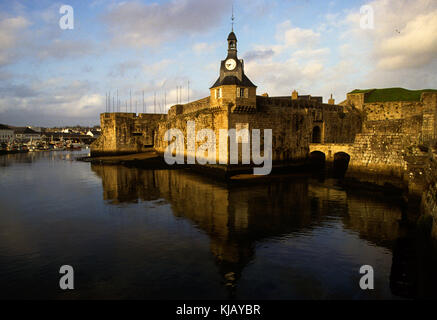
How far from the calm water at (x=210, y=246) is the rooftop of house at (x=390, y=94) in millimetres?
23952

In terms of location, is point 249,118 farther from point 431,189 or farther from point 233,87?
point 431,189

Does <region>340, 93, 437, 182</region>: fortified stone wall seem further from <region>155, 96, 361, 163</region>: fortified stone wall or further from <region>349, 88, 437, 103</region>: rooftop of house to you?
<region>349, 88, 437, 103</region>: rooftop of house

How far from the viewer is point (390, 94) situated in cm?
3462

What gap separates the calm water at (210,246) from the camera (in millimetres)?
6609

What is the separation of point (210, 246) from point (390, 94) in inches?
1407

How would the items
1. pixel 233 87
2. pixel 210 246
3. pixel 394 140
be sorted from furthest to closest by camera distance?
pixel 233 87 → pixel 394 140 → pixel 210 246

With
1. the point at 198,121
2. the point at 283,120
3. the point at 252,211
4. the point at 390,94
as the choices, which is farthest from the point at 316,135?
the point at 252,211

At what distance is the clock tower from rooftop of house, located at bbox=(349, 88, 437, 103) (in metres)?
21.1

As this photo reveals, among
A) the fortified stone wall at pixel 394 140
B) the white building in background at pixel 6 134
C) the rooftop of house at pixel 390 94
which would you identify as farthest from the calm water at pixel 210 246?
the white building in background at pixel 6 134

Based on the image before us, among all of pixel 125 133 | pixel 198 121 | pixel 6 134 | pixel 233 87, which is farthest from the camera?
pixel 6 134

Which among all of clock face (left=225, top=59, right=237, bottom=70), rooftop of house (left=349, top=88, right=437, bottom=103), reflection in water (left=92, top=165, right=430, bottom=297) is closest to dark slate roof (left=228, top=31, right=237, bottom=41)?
clock face (left=225, top=59, right=237, bottom=70)

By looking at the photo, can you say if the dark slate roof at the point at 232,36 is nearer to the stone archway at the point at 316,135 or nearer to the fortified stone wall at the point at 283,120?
the fortified stone wall at the point at 283,120
